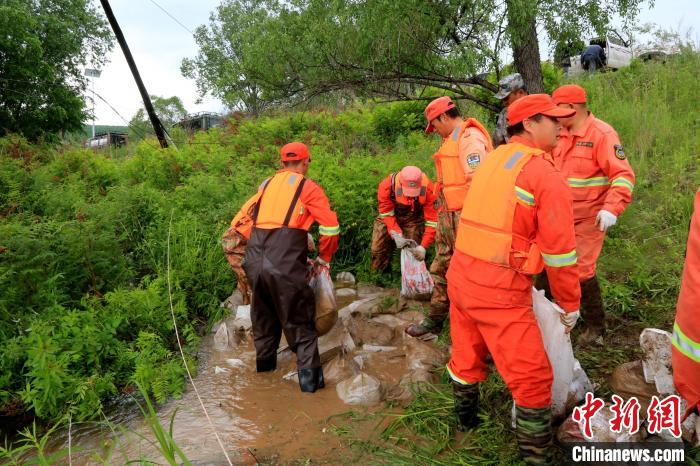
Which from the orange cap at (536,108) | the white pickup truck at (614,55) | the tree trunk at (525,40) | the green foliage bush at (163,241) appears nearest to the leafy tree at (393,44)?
the tree trunk at (525,40)

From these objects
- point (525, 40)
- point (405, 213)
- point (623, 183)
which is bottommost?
point (405, 213)

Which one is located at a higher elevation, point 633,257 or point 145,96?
point 145,96

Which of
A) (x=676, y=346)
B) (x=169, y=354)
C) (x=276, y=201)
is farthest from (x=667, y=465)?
(x=169, y=354)

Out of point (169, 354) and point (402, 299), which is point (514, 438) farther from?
point (169, 354)

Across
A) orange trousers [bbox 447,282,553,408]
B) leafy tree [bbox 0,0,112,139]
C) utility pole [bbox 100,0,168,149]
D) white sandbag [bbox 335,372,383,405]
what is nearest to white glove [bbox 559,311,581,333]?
orange trousers [bbox 447,282,553,408]

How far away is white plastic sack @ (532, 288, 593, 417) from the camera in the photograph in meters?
2.28

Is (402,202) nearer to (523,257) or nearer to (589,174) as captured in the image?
(589,174)

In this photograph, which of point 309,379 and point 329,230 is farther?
point 329,230

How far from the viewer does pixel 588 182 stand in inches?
125

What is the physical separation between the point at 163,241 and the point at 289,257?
115 inches

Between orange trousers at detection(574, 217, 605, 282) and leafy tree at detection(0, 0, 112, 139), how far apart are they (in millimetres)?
12995

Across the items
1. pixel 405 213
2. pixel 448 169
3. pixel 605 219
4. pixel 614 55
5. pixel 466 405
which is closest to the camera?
pixel 466 405

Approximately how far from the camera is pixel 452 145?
3.46 metres

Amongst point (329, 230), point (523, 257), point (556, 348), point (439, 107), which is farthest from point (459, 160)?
point (556, 348)
